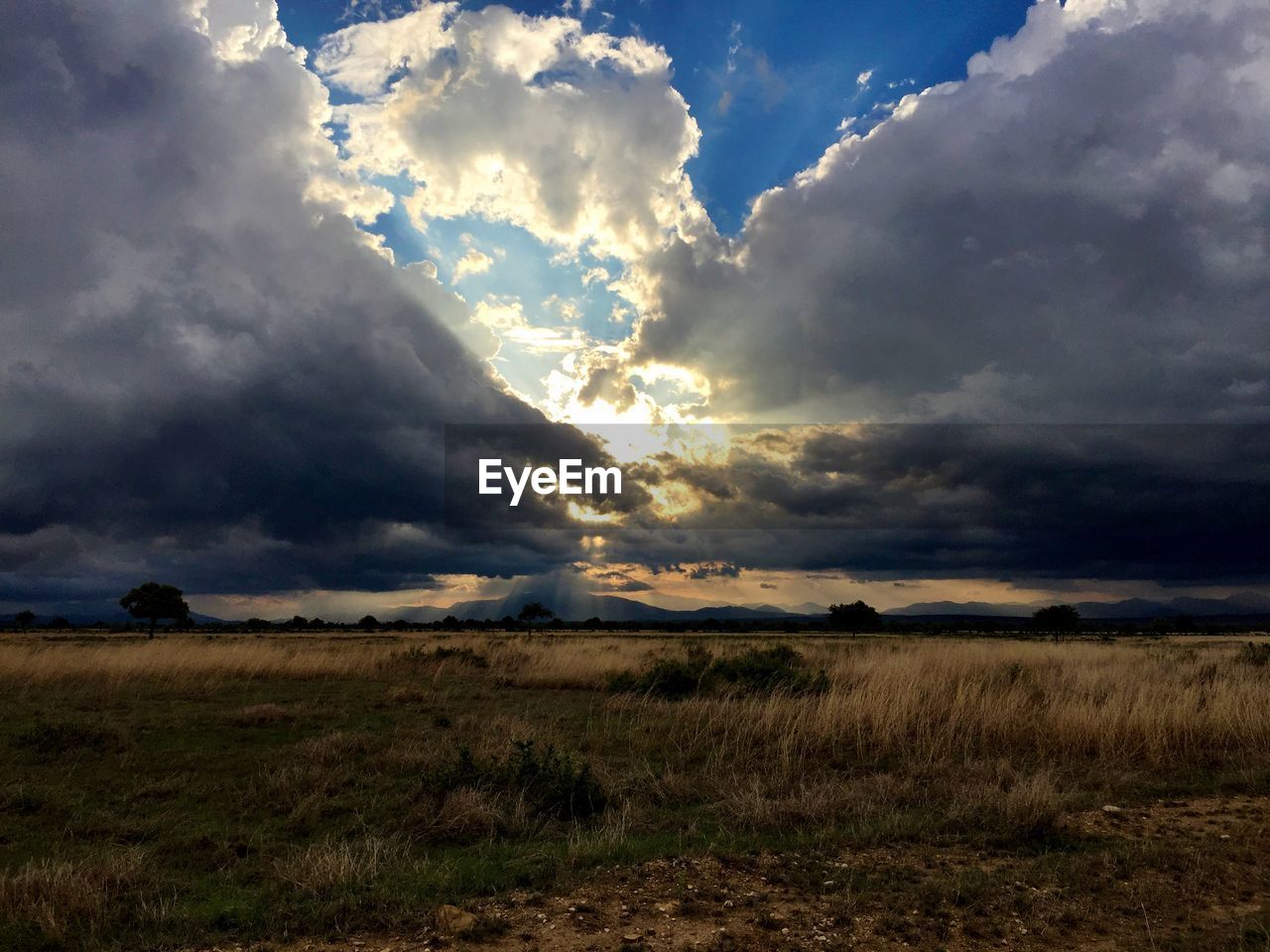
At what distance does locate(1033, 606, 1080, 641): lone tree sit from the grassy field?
9314 cm

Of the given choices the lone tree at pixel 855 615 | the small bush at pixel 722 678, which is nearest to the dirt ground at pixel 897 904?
the small bush at pixel 722 678

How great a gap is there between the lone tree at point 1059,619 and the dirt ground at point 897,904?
10286 cm

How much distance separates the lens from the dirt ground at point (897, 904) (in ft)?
16.2

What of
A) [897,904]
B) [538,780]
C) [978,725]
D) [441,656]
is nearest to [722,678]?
[978,725]

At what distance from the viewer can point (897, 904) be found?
17.9ft

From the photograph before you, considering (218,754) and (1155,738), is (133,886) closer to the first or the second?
(218,754)

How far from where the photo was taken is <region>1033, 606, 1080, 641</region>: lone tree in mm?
97125

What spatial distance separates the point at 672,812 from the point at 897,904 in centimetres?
318

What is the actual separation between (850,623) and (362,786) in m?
105

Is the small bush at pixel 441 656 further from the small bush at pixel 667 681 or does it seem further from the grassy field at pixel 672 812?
the grassy field at pixel 672 812

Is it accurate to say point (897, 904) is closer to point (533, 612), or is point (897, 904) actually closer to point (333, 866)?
point (333, 866)

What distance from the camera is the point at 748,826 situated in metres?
7.56

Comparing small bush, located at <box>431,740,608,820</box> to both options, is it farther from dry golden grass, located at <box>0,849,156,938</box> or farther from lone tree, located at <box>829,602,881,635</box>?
lone tree, located at <box>829,602,881,635</box>

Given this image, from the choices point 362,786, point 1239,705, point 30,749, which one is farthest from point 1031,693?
Result: point 30,749
